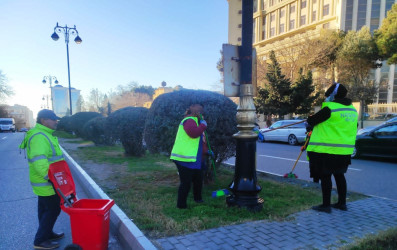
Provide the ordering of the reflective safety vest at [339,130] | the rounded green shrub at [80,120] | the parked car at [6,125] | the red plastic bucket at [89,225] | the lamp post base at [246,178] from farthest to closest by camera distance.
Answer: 1. the parked car at [6,125]
2. the rounded green shrub at [80,120]
3. the lamp post base at [246,178]
4. the reflective safety vest at [339,130]
5. the red plastic bucket at [89,225]

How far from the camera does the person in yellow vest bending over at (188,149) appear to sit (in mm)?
3859

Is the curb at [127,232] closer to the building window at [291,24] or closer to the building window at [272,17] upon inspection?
the building window at [291,24]

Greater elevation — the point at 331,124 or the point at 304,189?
the point at 331,124

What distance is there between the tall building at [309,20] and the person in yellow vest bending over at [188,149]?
86.7ft

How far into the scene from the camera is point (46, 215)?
3100 millimetres

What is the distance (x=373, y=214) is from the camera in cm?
389

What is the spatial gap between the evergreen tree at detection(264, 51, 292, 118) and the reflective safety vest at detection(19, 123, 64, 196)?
23.2 metres

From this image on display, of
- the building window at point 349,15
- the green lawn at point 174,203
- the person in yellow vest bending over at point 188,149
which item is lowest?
the green lawn at point 174,203

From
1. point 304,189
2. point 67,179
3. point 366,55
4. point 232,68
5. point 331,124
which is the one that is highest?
point 366,55

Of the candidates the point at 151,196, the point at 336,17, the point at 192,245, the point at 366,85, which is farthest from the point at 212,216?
the point at 336,17

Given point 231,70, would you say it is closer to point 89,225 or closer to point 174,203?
point 174,203

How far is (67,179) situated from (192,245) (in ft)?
5.56

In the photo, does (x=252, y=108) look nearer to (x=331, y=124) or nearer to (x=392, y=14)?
(x=331, y=124)

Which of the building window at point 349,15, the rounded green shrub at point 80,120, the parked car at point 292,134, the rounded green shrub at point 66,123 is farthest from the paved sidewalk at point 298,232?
the building window at point 349,15
